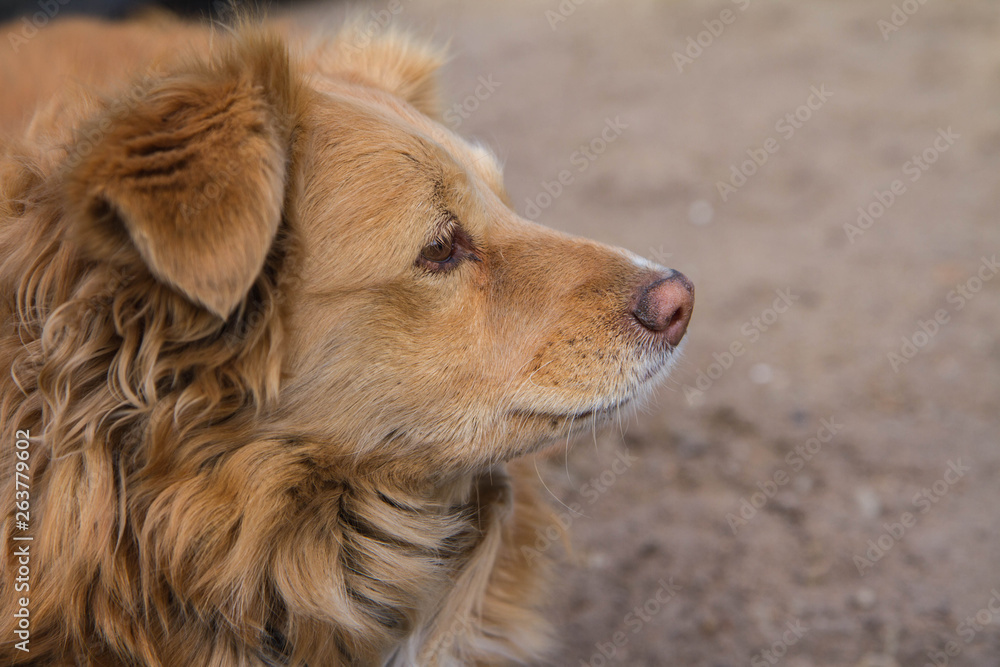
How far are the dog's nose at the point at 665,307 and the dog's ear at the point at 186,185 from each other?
0.99m

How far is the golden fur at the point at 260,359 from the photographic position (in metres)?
1.66

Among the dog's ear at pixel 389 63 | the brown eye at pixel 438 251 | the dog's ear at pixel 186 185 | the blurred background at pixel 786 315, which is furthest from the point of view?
the blurred background at pixel 786 315

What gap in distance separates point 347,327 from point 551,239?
0.69 m

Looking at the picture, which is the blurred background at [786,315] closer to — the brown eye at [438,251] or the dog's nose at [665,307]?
the dog's nose at [665,307]

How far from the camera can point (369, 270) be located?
Result: 195cm

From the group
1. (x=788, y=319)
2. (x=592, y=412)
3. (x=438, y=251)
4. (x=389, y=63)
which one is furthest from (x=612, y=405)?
(x=788, y=319)

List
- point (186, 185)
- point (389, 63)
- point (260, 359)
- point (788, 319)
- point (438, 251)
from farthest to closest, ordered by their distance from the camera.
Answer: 1. point (788, 319)
2. point (389, 63)
3. point (438, 251)
4. point (260, 359)
5. point (186, 185)

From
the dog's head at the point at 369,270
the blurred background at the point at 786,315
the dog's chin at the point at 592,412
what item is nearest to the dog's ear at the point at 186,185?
the dog's head at the point at 369,270

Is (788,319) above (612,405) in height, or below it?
below

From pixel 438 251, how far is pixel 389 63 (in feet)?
3.66

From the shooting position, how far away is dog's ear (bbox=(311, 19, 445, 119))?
2.80 meters

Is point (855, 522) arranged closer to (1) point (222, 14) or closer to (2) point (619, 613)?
(2) point (619, 613)

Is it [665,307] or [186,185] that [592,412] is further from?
[186,185]

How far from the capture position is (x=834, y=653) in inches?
110
